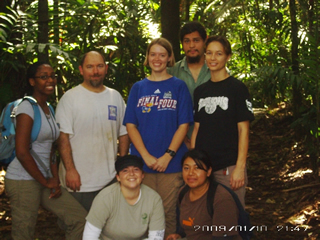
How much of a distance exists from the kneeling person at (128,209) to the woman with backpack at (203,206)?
0.22 meters

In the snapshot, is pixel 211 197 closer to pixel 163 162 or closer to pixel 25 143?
pixel 163 162

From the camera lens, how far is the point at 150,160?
3.67 m

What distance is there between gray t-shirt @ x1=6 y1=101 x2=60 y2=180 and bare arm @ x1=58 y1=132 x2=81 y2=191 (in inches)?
3.2

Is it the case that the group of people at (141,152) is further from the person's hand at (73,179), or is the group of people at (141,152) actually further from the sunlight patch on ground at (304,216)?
the sunlight patch on ground at (304,216)

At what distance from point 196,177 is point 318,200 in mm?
2840

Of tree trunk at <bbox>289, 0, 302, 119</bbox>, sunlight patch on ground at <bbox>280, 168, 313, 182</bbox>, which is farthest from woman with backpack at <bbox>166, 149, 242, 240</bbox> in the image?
tree trunk at <bbox>289, 0, 302, 119</bbox>

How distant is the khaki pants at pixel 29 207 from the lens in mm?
3554

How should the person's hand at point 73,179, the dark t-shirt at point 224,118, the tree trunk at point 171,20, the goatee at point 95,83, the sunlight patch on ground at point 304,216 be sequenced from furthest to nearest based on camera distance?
the tree trunk at point 171,20 < the sunlight patch on ground at point 304,216 < the goatee at point 95,83 < the person's hand at point 73,179 < the dark t-shirt at point 224,118

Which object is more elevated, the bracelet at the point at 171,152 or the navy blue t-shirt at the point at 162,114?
the navy blue t-shirt at the point at 162,114

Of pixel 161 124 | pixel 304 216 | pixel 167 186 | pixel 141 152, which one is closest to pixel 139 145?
pixel 141 152

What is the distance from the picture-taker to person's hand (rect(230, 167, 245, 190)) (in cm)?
344

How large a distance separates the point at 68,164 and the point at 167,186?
919mm

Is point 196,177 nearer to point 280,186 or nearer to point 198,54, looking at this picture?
point 198,54

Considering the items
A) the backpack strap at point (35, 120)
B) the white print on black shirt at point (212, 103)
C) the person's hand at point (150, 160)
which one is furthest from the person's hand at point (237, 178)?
the backpack strap at point (35, 120)
